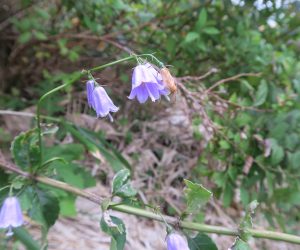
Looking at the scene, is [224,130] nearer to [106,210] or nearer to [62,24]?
[106,210]

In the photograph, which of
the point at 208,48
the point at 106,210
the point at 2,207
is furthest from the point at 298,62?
the point at 2,207

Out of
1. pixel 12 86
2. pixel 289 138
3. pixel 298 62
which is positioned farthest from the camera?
pixel 12 86

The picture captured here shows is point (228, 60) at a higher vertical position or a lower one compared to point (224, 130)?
higher

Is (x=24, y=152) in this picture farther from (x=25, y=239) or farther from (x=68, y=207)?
(x=68, y=207)

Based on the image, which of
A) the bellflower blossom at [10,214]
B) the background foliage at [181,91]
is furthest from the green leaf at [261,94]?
the bellflower blossom at [10,214]

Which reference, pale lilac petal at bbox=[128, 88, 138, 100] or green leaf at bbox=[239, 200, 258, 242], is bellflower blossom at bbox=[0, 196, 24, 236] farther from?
green leaf at bbox=[239, 200, 258, 242]

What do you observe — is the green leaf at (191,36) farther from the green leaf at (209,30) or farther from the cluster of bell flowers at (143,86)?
the cluster of bell flowers at (143,86)

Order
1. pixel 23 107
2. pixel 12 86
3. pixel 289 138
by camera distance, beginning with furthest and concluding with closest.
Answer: pixel 12 86 < pixel 23 107 < pixel 289 138

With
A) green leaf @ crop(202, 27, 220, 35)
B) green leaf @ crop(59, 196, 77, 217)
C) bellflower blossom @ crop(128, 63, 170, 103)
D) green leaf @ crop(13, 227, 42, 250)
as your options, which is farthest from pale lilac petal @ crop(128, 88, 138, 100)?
green leaf @ crop(202, 27, 220, 35)
